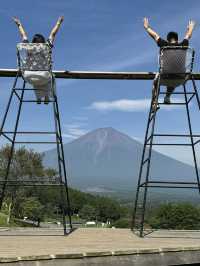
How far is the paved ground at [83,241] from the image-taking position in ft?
18.2

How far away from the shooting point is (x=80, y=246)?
601 cm

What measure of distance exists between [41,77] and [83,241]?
3.07 m

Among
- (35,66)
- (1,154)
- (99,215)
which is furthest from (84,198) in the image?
(35,66)

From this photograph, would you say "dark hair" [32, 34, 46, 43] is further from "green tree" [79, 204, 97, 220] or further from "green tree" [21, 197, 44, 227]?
"green tree" [79, 204, 97, 220]

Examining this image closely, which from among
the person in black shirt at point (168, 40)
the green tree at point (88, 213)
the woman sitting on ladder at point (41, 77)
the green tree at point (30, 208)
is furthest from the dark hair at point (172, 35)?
the green tree at point (88, 213)

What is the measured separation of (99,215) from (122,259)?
113m

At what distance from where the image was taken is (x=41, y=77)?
316 inches

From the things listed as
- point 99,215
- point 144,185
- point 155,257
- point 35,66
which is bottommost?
point 99,215

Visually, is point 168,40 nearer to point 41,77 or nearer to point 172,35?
point 172,35

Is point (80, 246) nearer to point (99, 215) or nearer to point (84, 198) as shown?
point (99, 215)

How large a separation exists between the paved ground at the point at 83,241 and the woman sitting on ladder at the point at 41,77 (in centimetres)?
255

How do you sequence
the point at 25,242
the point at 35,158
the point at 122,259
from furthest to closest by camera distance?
the point at 35,158, the point at 25,242, the point at 122,259

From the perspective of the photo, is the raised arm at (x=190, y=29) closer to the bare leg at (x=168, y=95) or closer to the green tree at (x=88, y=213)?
the bare leg at (x=168, y=95)

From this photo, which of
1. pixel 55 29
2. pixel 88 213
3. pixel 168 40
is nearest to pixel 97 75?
pixel 55 29
